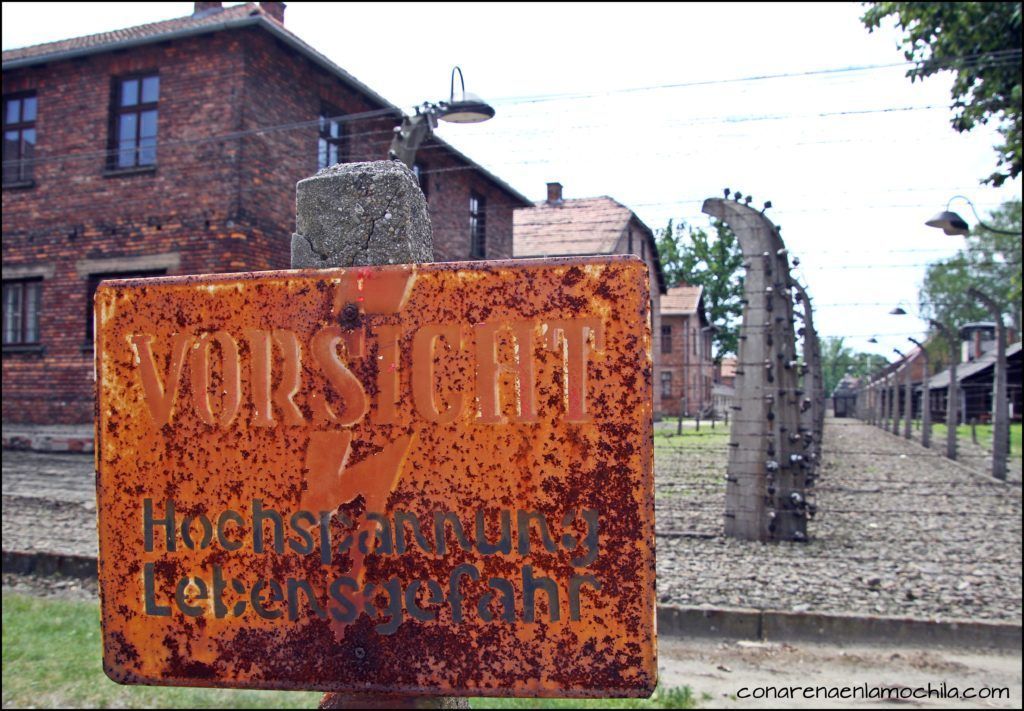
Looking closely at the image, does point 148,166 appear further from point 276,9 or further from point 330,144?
point 330,144

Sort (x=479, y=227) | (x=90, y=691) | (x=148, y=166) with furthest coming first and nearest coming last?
(x=479, y=227) < (x=148, y=166) < (x=90, y=691)

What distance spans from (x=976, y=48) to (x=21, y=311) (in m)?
15.3

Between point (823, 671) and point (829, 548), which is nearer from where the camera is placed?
point (823, 671)

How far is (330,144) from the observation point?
1022 centimetres

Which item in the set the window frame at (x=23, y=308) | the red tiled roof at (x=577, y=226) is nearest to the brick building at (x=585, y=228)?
the red tiled roof at (x=577, y=226)

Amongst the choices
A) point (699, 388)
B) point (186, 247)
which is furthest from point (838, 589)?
point (186, 247)

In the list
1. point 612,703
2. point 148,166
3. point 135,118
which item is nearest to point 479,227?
point 148,166

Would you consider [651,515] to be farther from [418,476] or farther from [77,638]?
[77,638]

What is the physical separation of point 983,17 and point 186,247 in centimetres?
1128

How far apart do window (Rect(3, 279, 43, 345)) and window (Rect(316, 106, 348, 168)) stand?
241 inches

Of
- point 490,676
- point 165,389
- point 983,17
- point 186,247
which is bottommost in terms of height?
point 490,676

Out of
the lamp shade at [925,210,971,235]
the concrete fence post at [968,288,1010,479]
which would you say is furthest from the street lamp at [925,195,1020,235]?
the concrete fence post at [968,288,1010,479]

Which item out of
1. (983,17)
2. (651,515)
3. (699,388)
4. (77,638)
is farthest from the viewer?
(983,17)

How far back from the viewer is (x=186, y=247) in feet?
39.4
